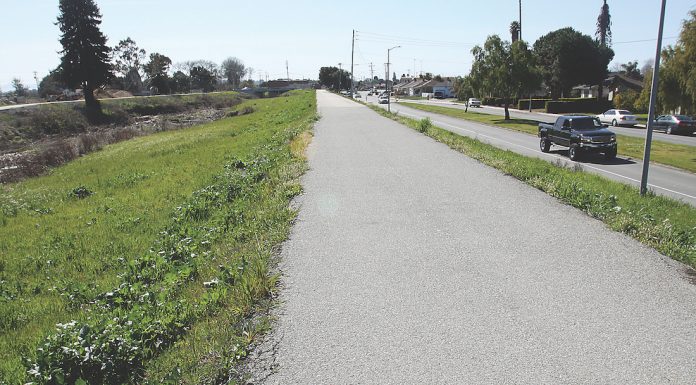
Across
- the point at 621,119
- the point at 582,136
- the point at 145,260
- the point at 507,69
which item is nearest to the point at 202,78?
the point at 507,69

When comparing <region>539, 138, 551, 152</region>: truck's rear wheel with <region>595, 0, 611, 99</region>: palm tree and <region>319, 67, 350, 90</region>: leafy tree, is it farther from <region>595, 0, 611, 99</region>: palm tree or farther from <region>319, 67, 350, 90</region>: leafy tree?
<region>319, 67, 350, 90</region>: leafy tree

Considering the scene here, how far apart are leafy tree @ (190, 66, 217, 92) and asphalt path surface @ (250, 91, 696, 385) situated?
13704 centimetres

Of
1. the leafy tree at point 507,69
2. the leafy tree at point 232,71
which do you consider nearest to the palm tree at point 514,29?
the leafy tree at point 507,69

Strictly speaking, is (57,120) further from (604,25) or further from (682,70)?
(604,25)

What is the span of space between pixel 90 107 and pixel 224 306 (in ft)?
200

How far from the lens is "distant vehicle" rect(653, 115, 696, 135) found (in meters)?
35.2

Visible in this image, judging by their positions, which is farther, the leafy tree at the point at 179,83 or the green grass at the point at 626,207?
the leafy tree at the point at 179,83

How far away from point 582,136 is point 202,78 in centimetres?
13114

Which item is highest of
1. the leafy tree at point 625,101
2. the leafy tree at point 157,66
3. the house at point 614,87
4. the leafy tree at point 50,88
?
the leafy tree at point 157,66

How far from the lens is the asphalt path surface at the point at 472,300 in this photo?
4.75 metres

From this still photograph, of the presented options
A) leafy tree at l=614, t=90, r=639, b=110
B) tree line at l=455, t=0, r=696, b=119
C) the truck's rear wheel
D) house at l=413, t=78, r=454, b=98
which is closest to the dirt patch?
the truck's rear wheel

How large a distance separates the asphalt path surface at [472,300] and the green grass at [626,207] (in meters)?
0.35

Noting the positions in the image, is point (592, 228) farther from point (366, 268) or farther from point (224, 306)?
point (224, 306)

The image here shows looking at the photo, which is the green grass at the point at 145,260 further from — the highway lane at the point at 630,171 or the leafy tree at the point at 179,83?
the leafy tree at the point at 179,83
